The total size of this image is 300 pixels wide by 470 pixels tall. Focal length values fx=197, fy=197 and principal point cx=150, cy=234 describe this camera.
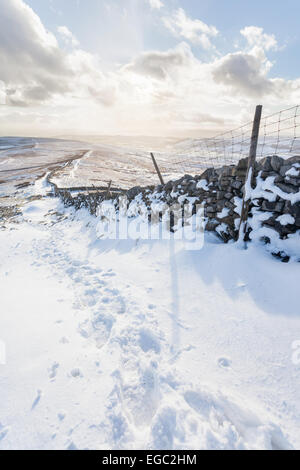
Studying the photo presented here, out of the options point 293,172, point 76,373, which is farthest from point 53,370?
point 293,172

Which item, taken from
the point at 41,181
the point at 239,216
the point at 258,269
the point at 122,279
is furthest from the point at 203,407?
the point at 41,181

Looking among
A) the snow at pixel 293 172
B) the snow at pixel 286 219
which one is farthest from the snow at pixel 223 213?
the snow at pixel 293 172

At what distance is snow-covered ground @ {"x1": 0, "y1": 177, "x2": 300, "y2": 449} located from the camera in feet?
7.53

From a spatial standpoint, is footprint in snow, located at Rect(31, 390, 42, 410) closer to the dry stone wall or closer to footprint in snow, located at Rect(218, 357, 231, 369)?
footprint in snow, located at Rect(218, 357, 231, 369)

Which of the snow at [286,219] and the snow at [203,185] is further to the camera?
the snow at [203,185]

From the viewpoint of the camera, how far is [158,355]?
128 inches

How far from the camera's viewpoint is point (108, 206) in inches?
433

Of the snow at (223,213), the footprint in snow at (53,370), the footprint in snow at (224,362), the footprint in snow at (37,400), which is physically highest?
the snow at (223,213)

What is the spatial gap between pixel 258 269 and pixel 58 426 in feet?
14.6

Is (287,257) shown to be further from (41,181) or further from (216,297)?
(41,181)

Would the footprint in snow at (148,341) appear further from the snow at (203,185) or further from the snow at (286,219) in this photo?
the snow at (203,185)

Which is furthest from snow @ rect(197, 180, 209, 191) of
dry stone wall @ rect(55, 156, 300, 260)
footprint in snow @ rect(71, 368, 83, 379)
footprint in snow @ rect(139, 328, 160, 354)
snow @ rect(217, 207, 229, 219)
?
footprint in snow @ rect(71, 368, 83, 379)

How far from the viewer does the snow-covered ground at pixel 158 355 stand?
2.29 meters
